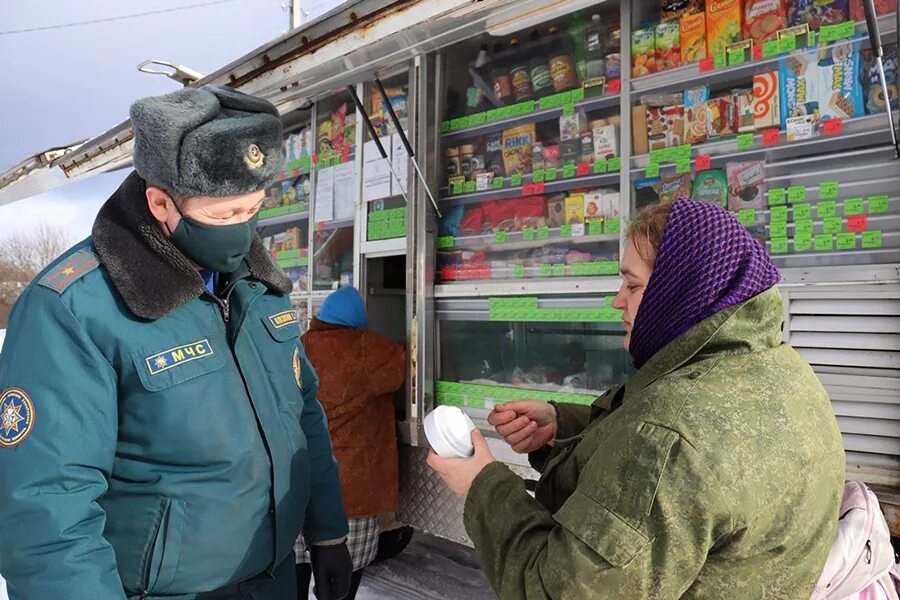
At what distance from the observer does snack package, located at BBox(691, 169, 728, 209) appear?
114 inches

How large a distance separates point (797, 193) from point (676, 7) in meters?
1.12

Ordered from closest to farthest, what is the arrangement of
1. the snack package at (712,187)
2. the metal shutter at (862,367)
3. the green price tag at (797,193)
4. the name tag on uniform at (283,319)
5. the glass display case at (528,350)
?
the name tag on uniform at (283,319) < the metal shutter at (862,367) < the green price tag at (797,193) < the snack package at (712,187) < the glass display case at (528,350)

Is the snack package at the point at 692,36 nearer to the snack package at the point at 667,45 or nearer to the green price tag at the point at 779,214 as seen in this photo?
the snack package at the point at 667,45

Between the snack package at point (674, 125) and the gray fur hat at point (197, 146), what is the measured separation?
2175 mm

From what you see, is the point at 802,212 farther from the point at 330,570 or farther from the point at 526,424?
the point at 330,570

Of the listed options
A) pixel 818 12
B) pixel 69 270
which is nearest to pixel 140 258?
pixel 69 270

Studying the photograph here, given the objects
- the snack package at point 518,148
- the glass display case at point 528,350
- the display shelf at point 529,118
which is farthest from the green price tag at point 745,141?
the snack package at point 518,148

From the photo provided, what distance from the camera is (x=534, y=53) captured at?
11.7ft

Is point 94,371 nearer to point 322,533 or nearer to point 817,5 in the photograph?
point 322,533

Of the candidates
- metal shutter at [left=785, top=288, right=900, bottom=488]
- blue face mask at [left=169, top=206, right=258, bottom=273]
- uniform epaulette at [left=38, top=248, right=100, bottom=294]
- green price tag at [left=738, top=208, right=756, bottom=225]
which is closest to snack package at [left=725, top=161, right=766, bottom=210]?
green price tag at [left=738, top=208, right=756, bottom=225]

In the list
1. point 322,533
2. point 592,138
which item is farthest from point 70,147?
point 322,533

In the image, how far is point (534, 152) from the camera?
11.6ft

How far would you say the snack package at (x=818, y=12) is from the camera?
8.42ft

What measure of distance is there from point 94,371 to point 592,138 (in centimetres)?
273
